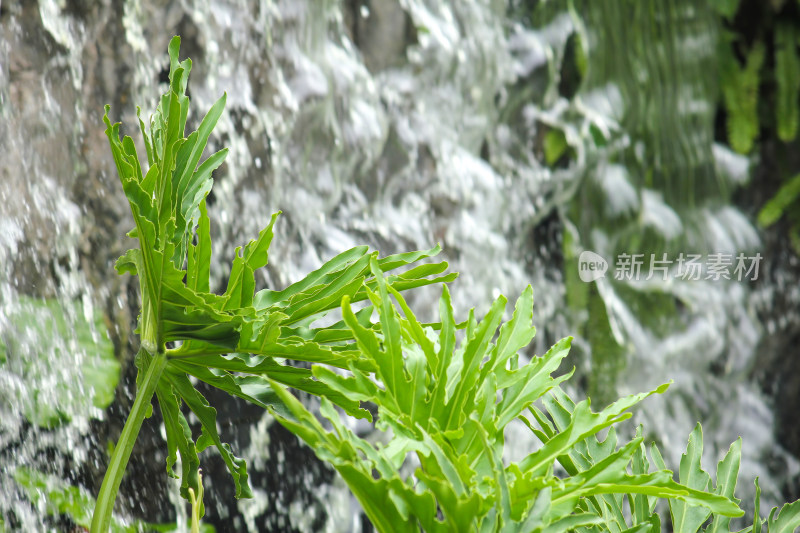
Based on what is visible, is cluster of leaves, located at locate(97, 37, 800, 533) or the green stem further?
the green stem

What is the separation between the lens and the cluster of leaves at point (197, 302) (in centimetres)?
78

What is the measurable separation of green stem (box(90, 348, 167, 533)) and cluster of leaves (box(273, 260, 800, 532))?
0.24m

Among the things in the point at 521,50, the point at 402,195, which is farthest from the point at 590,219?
the point at 402,195

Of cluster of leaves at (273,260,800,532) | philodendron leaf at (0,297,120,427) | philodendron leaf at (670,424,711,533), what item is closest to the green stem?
cluster of leaves at (273,260,800,532)

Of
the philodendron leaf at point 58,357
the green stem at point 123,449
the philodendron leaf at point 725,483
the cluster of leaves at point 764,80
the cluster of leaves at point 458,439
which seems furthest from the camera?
the cluster of leaves at point 764,80

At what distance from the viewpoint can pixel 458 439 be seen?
701 mm

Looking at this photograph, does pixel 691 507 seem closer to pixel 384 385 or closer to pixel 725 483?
pixel 725 483

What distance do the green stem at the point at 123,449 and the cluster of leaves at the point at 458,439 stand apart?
24 centimetres

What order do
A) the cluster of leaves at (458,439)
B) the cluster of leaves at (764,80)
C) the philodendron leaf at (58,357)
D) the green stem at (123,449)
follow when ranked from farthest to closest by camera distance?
the cluster of leaves at (764,80)
the philodendron leaf at (58,357)
the green stem at (123,449)
the cluster of leaves at (458,439)

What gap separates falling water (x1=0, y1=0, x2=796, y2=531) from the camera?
119 cm

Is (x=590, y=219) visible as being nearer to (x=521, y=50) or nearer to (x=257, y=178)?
(x=521, y=50)

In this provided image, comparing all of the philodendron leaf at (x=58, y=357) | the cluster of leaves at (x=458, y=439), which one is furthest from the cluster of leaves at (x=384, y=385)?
the philodendron leaf at (x=58, y=357)

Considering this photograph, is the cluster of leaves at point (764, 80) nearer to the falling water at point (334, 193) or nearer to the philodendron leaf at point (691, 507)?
the falling water at point (334, 193)

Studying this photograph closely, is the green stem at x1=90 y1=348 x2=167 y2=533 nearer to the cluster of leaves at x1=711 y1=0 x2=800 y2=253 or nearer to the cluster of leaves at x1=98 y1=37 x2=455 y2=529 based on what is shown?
the cluster of leaves at x1=98 y1=37 x2=455 y2=529
